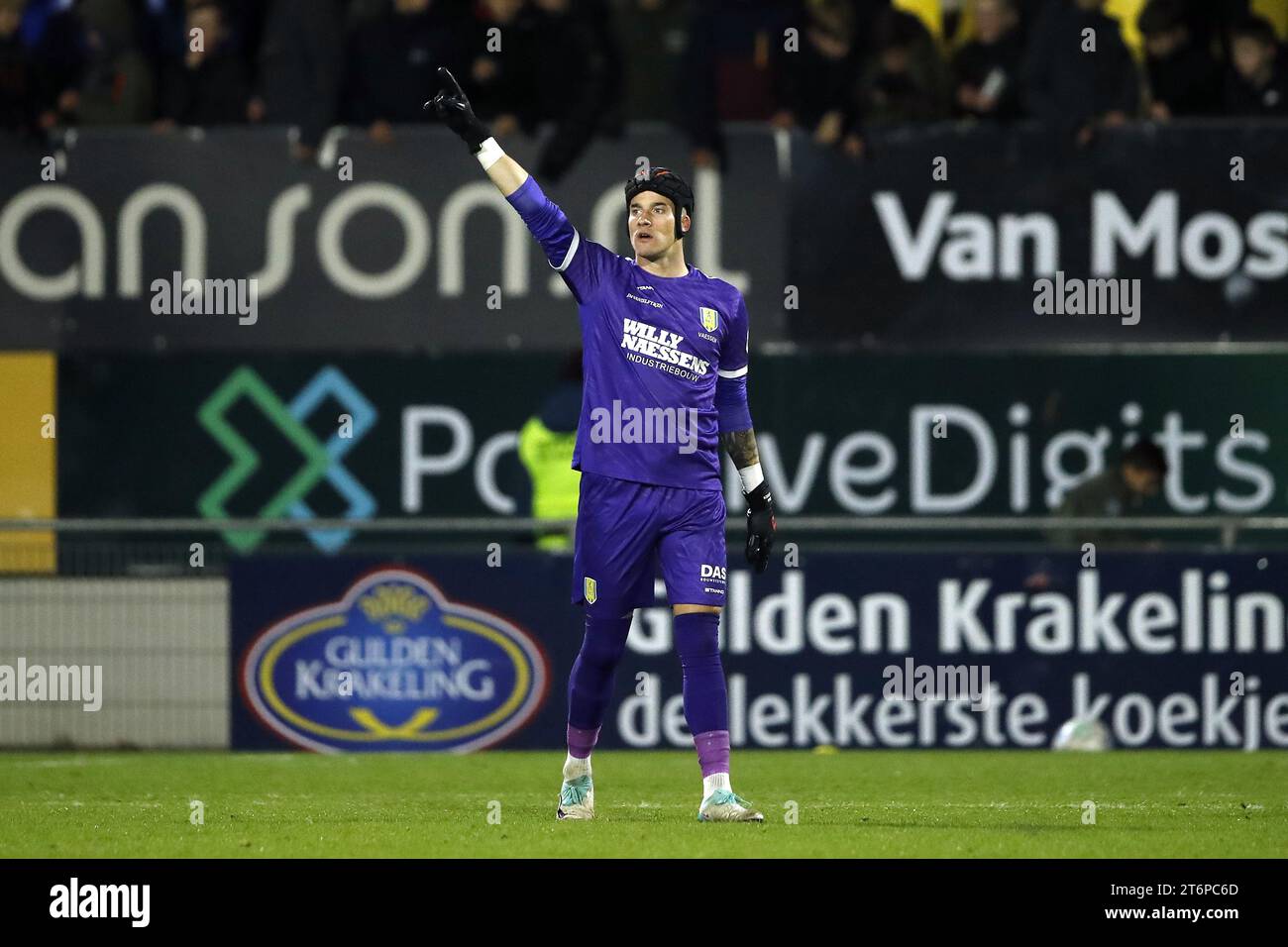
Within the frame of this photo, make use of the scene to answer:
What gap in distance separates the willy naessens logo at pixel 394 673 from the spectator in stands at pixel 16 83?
418cm

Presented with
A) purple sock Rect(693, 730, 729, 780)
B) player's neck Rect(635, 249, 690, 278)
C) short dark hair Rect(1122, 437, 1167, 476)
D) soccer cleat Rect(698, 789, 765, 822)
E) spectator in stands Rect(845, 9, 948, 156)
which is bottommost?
soccer cleat Rect(698, 789, 765, 822)

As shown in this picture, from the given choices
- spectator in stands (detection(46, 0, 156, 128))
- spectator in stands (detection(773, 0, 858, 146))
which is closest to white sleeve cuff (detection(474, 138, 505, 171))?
spectator in stands (detection(773, 0, 858, 146))

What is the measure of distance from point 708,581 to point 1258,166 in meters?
7.47

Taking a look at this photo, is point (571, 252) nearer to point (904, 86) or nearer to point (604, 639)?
point (604, 639)

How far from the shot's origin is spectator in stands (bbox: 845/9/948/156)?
545 inches

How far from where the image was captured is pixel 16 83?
14000 millimetres

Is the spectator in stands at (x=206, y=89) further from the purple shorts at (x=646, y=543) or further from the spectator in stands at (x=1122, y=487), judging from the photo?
the purple shorts at (x=646, y=543)

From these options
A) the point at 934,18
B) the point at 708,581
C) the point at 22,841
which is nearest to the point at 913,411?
the point at 934,18

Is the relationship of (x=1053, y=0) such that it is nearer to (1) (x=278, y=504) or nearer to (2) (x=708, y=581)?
→ (1) (x=278, y=504)

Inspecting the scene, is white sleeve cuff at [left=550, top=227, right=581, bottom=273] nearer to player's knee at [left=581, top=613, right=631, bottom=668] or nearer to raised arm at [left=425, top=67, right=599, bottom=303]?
raised arm at [left=425, top=67, right=599, bottom=303]

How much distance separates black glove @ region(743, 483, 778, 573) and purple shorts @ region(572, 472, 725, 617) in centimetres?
Result: 30

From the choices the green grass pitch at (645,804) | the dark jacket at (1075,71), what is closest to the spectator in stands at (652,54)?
the dark jacket at (1075,71)

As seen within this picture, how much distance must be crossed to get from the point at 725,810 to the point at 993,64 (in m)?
7.32

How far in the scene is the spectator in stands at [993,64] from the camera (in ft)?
45.1
